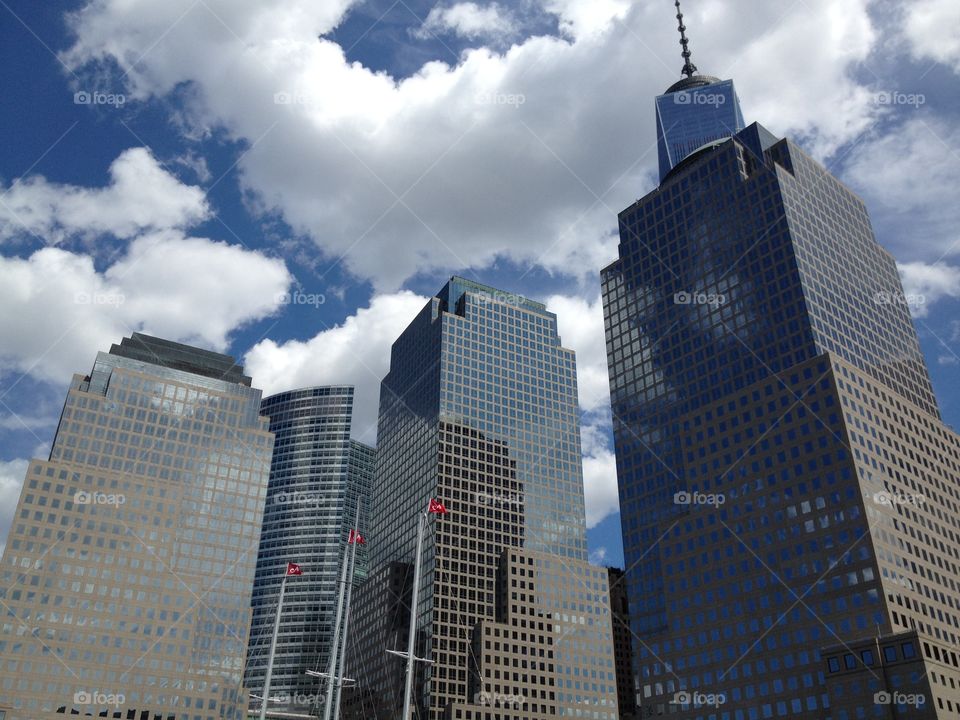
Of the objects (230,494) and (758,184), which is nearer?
(758,184)

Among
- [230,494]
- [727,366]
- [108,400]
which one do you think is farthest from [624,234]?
[108,400]

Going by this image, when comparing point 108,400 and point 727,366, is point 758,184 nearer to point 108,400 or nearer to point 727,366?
point 727,366

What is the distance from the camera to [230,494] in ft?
584

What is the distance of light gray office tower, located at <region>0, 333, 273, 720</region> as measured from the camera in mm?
148250

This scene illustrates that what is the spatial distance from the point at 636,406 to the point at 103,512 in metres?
110
